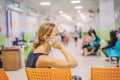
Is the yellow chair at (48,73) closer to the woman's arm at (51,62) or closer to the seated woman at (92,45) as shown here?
the woman's arm at (51,62)

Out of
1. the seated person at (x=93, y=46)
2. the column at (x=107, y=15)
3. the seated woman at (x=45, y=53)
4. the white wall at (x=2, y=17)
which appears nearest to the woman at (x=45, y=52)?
the seated woman at (x=45, y=53)

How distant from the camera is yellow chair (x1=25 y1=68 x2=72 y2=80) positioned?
2316 millimetres

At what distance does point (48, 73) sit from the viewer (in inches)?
91.4

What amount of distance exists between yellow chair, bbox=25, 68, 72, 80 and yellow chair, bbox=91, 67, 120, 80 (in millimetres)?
306

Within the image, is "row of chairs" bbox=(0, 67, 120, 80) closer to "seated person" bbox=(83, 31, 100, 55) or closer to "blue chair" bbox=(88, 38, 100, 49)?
"seated person" bbox=(83, 31, 100, 55)

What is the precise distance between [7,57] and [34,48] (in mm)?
5084

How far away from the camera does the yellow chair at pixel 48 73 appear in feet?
7.60

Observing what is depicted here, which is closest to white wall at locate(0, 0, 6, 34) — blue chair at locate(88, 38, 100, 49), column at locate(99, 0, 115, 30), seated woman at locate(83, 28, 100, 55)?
seated woman at locate(83, 28, 100, 55)

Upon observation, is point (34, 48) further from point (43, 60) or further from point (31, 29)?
point (31, 29)

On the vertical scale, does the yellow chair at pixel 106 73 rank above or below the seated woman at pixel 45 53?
below

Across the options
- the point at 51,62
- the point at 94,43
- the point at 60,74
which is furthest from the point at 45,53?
the point at 94,43

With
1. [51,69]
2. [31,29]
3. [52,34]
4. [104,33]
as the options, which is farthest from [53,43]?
[31,29]

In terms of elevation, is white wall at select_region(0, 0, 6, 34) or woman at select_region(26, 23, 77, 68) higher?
A: white wall at select_region(0, 0, 6, 34)

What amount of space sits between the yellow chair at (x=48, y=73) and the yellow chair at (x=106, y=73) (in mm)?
306
